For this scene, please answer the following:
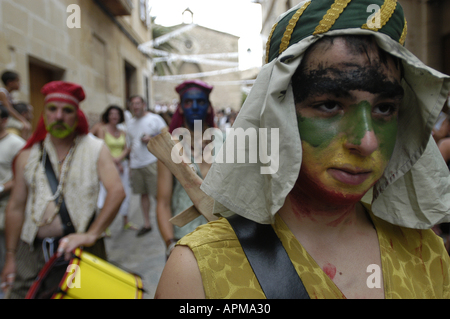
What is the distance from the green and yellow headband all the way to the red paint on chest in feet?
2.24

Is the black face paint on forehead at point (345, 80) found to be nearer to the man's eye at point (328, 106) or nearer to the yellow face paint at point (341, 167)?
the man's eye at point (328, 106)

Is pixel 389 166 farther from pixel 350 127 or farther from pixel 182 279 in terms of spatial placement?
pixel 182 279

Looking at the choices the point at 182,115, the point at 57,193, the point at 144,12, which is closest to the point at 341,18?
the point at 182,115

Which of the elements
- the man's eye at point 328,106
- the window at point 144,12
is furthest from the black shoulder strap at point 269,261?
the window at point 144,12

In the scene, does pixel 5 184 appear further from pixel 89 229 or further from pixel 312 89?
pixel 312 89

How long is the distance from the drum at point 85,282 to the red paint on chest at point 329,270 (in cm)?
122

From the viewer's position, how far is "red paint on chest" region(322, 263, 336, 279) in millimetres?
1004

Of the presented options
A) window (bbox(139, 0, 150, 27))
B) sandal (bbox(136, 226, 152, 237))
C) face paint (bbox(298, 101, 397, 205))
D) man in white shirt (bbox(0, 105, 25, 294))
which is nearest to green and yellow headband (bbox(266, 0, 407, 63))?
face paint (bbox(298, 101, 397, 205))

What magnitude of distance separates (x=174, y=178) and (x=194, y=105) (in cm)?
67

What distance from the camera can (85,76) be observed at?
24.0 ft

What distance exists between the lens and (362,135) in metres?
0.91

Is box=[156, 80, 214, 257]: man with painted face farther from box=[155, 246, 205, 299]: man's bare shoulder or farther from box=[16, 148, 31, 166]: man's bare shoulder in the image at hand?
box=[155, 246, 205, 299]: man's bare shoulder

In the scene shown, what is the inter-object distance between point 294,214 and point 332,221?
0.13 meters
